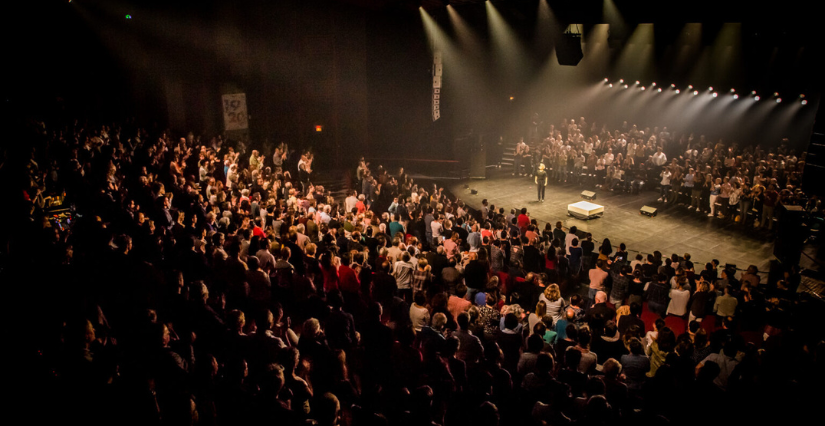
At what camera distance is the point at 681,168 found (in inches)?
534

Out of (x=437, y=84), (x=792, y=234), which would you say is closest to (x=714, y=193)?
(x=792, y=234)

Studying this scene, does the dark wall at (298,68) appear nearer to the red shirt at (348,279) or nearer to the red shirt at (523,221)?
the red shirt at (523,221)

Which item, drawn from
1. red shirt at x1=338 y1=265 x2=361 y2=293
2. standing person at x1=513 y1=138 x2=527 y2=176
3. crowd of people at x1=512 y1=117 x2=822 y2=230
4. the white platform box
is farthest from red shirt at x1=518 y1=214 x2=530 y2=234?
standing person at x1=513 y1=138 x2=527 y2=176

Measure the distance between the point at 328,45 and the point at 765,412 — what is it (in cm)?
1502

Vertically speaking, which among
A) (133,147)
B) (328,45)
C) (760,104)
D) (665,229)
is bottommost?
(665,229)

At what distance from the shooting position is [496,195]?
1491 centimetres

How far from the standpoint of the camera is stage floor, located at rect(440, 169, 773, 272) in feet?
34.6

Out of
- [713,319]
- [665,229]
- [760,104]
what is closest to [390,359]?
[713,319]

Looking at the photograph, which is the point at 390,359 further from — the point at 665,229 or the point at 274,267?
the point at 665,229

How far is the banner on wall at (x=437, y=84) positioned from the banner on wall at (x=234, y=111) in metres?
6.33

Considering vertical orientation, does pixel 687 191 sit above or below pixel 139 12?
below

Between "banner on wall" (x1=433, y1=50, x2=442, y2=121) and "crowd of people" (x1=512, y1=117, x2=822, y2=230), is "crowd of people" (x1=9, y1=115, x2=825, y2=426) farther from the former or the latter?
"banner on wall" (x1=433, y1=50, x2=442, y2=121)

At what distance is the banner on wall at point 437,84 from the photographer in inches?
656

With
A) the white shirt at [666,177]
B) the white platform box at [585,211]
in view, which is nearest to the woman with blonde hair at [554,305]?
the white platform box at [585,211]
